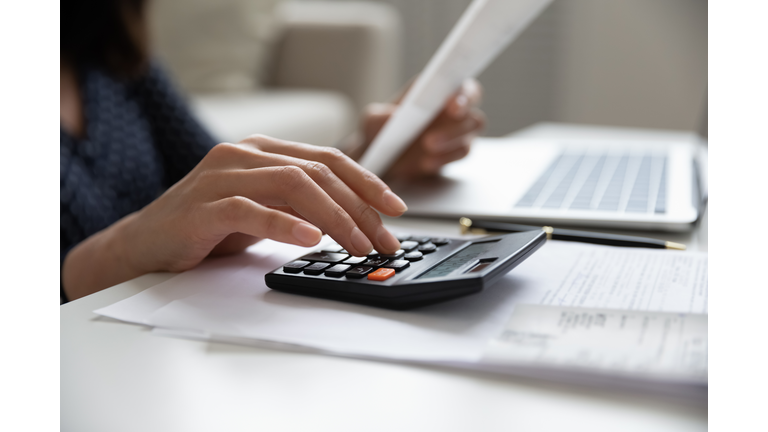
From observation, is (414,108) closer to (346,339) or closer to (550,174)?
(550,174)

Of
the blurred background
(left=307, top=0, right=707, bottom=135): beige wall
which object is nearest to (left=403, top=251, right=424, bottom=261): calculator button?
the blurred background

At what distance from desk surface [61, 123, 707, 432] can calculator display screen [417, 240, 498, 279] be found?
79 millimetres

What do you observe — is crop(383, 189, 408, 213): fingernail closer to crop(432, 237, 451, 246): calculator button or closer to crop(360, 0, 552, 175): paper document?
crop(432, 237, 451, 246): calculator button

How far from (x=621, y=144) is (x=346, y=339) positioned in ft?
2.52

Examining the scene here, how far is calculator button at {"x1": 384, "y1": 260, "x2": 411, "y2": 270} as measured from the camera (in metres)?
0.38

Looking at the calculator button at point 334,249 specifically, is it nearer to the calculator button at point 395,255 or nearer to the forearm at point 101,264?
the calculator button at point 395,255

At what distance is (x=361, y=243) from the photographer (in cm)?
40

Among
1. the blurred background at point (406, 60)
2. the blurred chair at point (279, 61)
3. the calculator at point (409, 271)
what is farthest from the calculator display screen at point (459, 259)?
the blurred background at point (406, 60)

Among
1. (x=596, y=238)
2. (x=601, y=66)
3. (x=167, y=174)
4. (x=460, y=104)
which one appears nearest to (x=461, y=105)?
(x=460, y=104)

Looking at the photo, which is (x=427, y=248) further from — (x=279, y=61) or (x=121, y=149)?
(x=279, y=61)

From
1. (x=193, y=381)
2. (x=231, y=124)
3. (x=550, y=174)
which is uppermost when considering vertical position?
(x=231, y=124)

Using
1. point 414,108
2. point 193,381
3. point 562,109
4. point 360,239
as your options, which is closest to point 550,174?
point 414,108

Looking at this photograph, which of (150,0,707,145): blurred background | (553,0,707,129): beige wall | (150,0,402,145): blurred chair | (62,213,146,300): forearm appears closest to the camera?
(62,213,146,300): forearm
